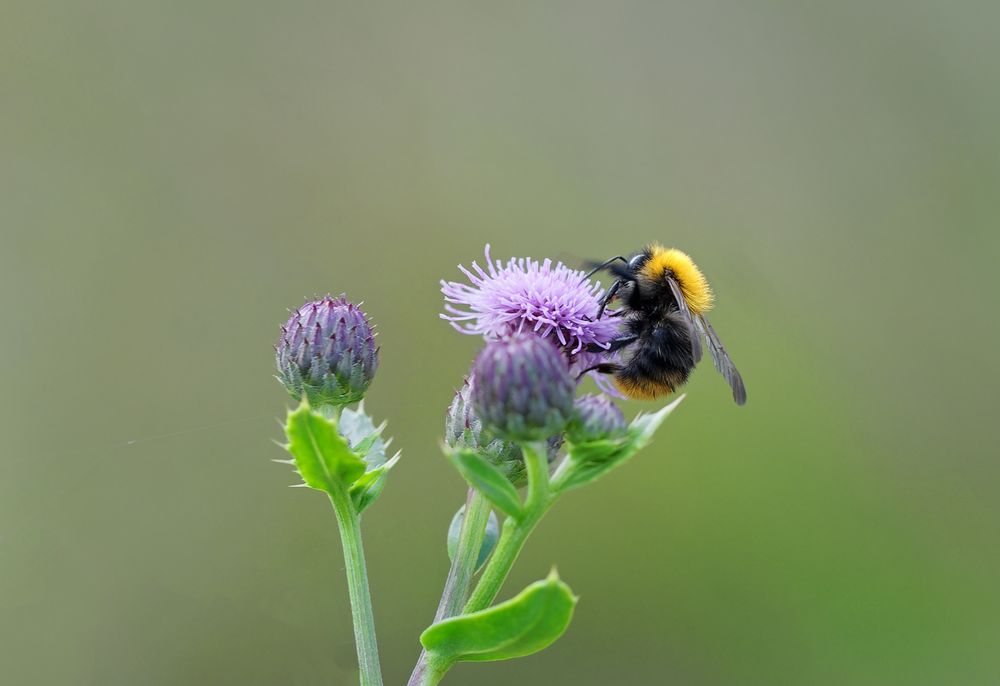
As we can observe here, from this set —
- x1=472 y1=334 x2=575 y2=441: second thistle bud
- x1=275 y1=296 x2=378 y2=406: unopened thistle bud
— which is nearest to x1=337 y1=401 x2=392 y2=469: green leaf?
x1=275 y1=296 x2=378 y2=406: unopened thistle bud

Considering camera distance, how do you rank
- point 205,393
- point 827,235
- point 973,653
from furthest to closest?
point 827,235 → point 205,393 → point 973,653

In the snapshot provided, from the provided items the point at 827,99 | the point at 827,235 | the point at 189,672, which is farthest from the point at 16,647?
the point at 827,99

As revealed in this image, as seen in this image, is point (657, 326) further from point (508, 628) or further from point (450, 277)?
point (450, 277)

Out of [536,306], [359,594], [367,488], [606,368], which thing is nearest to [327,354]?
[367,488]

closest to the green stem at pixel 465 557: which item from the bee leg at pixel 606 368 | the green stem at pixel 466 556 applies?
the green stem at pixel 466 556

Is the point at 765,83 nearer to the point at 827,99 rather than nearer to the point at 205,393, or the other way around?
the point at 827,99

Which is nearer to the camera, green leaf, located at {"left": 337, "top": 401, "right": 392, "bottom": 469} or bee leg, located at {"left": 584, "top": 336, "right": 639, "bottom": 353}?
green leaf, located at {"left": 337, "top": 401, "right": 392, "bottom": 469}

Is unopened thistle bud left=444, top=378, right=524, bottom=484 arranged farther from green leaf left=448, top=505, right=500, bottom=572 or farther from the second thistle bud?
the second thistle bud
